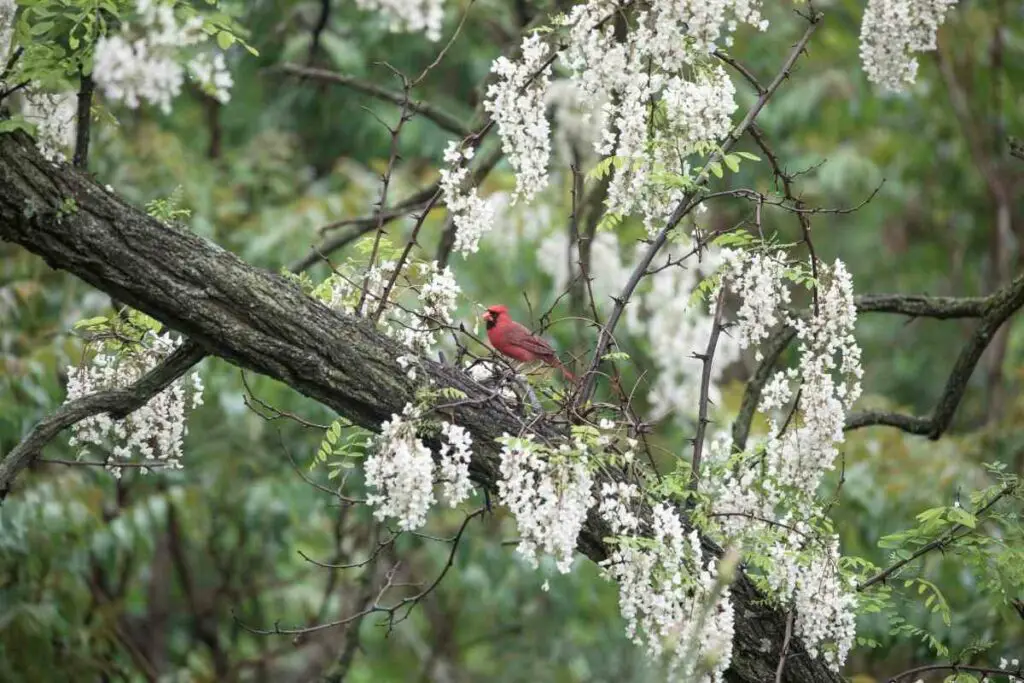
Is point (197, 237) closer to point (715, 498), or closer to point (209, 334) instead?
point (209, 334)

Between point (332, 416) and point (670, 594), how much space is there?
3.63 metres

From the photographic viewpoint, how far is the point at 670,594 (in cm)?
317

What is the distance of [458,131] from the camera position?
5430 millimetres

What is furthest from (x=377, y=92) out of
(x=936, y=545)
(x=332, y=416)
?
(x=936, y=545)

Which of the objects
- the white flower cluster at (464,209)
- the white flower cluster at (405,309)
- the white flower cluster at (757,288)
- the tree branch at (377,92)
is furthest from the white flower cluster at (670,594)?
the tree branch at (377,92)

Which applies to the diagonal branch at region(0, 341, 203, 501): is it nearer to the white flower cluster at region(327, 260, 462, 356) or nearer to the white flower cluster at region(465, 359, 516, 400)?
the white flower cluster at region(327, 260, 462, 356)

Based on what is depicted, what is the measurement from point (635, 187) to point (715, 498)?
939 millimetres

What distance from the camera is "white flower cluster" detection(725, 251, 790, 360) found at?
3.53m

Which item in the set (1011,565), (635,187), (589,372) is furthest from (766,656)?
(635,187)

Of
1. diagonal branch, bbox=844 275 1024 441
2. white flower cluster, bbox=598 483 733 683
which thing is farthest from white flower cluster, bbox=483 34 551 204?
diagonal branch, bbox=844 275 1024 441

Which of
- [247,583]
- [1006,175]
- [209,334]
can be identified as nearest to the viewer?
[209,334]

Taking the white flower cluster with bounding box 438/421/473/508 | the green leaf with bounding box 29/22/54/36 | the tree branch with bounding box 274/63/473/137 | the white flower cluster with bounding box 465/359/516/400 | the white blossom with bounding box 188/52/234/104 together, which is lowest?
the white flower cluster with bounding box 438/421/473/508

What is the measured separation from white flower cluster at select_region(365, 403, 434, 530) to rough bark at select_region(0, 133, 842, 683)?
28cm

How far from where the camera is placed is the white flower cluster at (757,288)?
3525 mm
